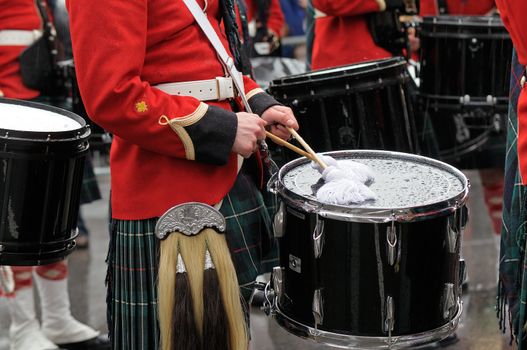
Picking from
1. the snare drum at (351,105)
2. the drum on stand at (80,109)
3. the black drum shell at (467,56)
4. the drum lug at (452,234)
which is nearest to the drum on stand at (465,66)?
the black drum shell at (467,56)

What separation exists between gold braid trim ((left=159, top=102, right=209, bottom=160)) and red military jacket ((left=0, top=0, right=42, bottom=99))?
1848mm

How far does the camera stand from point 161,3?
2367mm

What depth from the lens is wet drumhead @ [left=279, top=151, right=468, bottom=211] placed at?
2.33 m

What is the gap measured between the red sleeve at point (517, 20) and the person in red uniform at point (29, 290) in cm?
225

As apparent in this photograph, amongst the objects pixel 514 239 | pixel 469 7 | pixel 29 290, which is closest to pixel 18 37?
pixel 29 290

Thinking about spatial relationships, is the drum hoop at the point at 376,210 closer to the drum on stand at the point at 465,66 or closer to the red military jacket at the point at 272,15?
the drum on stand at the point at 465,66

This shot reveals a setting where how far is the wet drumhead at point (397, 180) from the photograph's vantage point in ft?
7.65

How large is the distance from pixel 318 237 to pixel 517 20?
714 millimetres

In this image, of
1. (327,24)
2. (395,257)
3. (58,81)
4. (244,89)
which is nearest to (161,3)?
(244,89)

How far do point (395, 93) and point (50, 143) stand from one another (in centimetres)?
149

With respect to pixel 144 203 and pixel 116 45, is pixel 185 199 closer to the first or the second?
pixel 144 203

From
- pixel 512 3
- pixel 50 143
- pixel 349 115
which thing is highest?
pixel 512 3

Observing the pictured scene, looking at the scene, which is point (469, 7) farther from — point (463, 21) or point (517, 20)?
point (517, 20)

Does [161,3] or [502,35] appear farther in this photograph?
[502,35]
